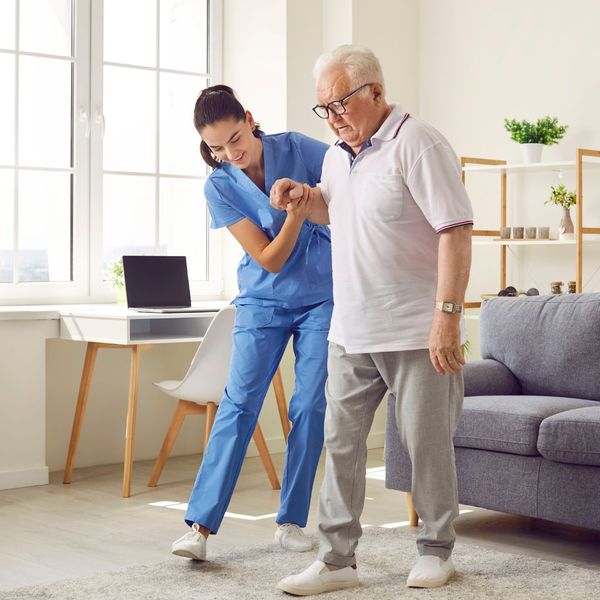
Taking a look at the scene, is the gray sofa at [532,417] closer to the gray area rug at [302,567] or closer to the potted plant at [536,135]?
the gray area rug at [302,567]

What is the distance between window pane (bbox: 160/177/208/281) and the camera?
5328 millimetres

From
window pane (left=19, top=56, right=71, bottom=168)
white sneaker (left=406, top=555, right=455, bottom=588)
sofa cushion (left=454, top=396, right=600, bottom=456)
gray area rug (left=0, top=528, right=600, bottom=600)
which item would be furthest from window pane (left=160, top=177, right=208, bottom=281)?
white sneaker (left=406, top=555, right=455, bottom=588)

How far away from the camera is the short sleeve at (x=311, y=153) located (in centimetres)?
324

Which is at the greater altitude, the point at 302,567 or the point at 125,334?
the point at 125,334

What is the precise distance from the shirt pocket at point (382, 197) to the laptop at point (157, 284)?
6.14ft

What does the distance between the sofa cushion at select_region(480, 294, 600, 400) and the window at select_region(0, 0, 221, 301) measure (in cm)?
190

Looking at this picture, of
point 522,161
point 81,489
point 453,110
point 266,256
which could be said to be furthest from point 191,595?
point 453,110

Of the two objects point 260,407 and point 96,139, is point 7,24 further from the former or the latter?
point 260,407

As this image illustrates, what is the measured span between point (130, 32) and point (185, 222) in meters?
0.93

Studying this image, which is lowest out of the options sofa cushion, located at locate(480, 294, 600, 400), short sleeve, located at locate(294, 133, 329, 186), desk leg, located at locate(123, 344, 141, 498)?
desk leg, located at locate(123, 344, 141, 498)

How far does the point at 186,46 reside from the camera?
213 inches

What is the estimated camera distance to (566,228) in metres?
4.70

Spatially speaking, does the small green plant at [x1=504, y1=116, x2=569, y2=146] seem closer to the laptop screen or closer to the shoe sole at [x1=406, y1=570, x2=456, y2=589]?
the laptop screen

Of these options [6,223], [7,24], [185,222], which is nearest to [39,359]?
[6,223]
